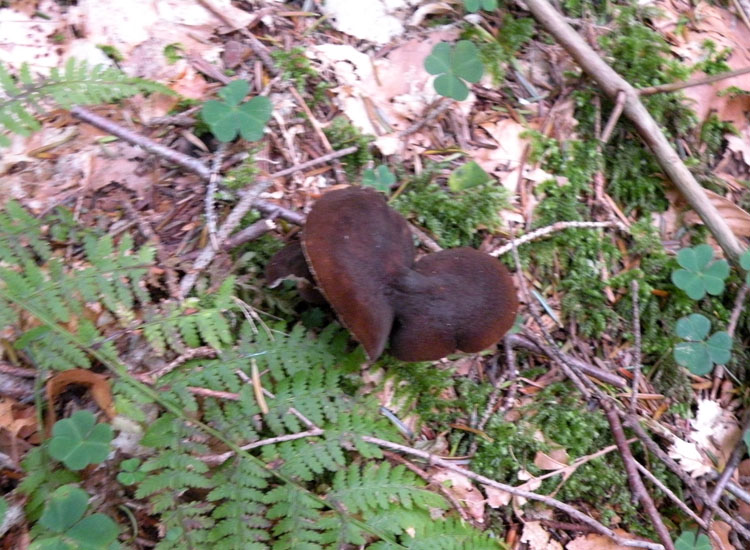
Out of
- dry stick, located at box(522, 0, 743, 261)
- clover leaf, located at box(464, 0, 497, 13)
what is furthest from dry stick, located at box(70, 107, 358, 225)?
dry stick, located at box(522, 0, 743, 261)

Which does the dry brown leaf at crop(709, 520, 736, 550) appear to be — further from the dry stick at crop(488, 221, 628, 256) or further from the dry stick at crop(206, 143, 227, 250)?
the dry stick at crop(206, 143, 227, 250)

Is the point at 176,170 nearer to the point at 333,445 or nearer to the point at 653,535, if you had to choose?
the point at 333,445

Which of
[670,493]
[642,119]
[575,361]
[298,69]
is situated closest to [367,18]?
[298,69]

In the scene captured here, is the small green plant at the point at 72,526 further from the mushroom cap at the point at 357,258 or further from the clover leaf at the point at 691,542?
the clover leaf at the point at 691,542

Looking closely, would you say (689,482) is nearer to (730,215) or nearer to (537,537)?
(537,537)

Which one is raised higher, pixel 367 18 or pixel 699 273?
pixel 367 18

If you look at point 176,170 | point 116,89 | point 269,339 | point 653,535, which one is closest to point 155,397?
point 269,339

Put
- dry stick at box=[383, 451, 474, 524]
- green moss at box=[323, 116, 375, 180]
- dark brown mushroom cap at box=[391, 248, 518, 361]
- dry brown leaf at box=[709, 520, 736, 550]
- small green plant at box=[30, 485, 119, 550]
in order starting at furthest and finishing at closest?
green moss at box=[323, 116, 375, 180], dry brown leaf at box=[709, 520, 736, 550], dry stick at box=[383, 451, 474, 524], dark brown mushroom cap at box=[391, 248, 518, 361], small green plant at box=[30, 485, 119, 550]

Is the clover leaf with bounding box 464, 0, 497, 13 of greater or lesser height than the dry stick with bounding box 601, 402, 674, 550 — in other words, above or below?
above
